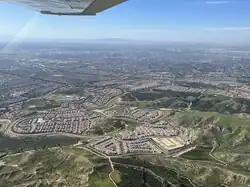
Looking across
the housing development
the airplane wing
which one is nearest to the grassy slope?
the housing development

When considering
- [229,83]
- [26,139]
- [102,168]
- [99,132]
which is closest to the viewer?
[102,168]

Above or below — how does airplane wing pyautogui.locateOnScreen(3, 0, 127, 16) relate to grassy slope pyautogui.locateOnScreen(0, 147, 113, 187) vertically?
above

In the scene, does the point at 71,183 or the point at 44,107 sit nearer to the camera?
the point at 71,183

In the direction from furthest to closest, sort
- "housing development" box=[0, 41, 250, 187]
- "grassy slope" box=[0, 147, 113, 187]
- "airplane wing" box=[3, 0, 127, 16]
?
"housing development" box=[0, 41, 250, 187]
"grassy slope" box=[0, 147, 113, 187]
"airplane wing" box=[3, 0, 127, 16]

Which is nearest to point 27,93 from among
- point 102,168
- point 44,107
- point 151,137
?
point 44,107

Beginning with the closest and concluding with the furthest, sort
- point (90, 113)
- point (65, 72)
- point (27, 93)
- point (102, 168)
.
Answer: point (102, 168) < point (90, 113) < point (27, 93) < point (65, 72)

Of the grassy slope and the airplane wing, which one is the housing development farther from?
the airplane wing

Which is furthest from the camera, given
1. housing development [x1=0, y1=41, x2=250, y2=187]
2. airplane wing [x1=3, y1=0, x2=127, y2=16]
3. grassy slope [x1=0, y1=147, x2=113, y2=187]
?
housing development [x1=0, y1=41, x2=250, y2=187]

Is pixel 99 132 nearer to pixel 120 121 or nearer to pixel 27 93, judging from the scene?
pixel 120 121
